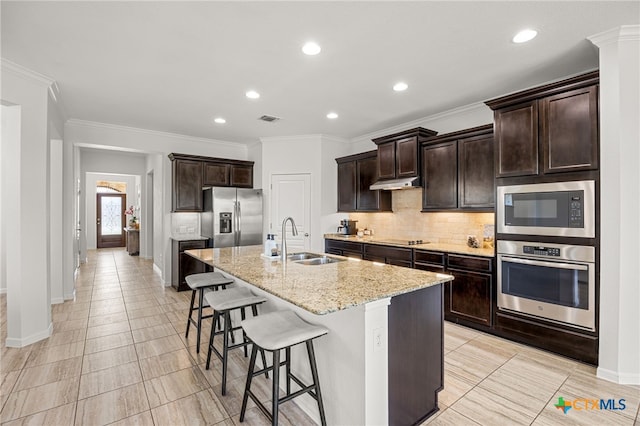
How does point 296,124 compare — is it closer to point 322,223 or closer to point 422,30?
point 322,223

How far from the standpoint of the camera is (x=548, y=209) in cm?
282

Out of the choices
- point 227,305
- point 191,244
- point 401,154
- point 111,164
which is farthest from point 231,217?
point 111,164

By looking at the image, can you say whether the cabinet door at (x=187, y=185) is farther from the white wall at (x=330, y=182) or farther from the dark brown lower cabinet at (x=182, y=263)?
the white wall at (x=330, y=182)

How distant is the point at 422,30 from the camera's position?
239 cm

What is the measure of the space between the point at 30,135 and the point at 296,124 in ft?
10.6

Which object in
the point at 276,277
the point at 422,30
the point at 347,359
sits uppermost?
the point at 422,30

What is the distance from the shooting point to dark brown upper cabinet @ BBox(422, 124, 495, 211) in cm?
363

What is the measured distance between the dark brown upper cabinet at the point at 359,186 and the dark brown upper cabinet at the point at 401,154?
13.6 inches

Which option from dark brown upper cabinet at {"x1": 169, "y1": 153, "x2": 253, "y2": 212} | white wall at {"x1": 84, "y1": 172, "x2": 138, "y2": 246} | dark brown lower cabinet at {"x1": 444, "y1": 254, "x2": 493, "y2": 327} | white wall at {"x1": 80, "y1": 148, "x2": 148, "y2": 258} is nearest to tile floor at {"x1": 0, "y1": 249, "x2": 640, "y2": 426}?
dark brown lower cabinet at {"x1": 444, "y1": 254, "x2": 493, "y2": 327}

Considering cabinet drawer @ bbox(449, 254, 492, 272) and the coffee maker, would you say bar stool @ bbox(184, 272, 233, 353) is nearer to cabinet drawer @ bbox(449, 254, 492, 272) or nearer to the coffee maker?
cabinet drawer @ bbox(449, 254, 492, 272)

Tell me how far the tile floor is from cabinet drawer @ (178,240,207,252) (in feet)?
5.64

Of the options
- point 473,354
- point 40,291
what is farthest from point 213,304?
point 473,354

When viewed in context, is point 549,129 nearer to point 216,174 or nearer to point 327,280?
point 327,280

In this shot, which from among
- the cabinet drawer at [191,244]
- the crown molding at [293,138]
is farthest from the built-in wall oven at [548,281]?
the cabinet drawer at [191,244]
